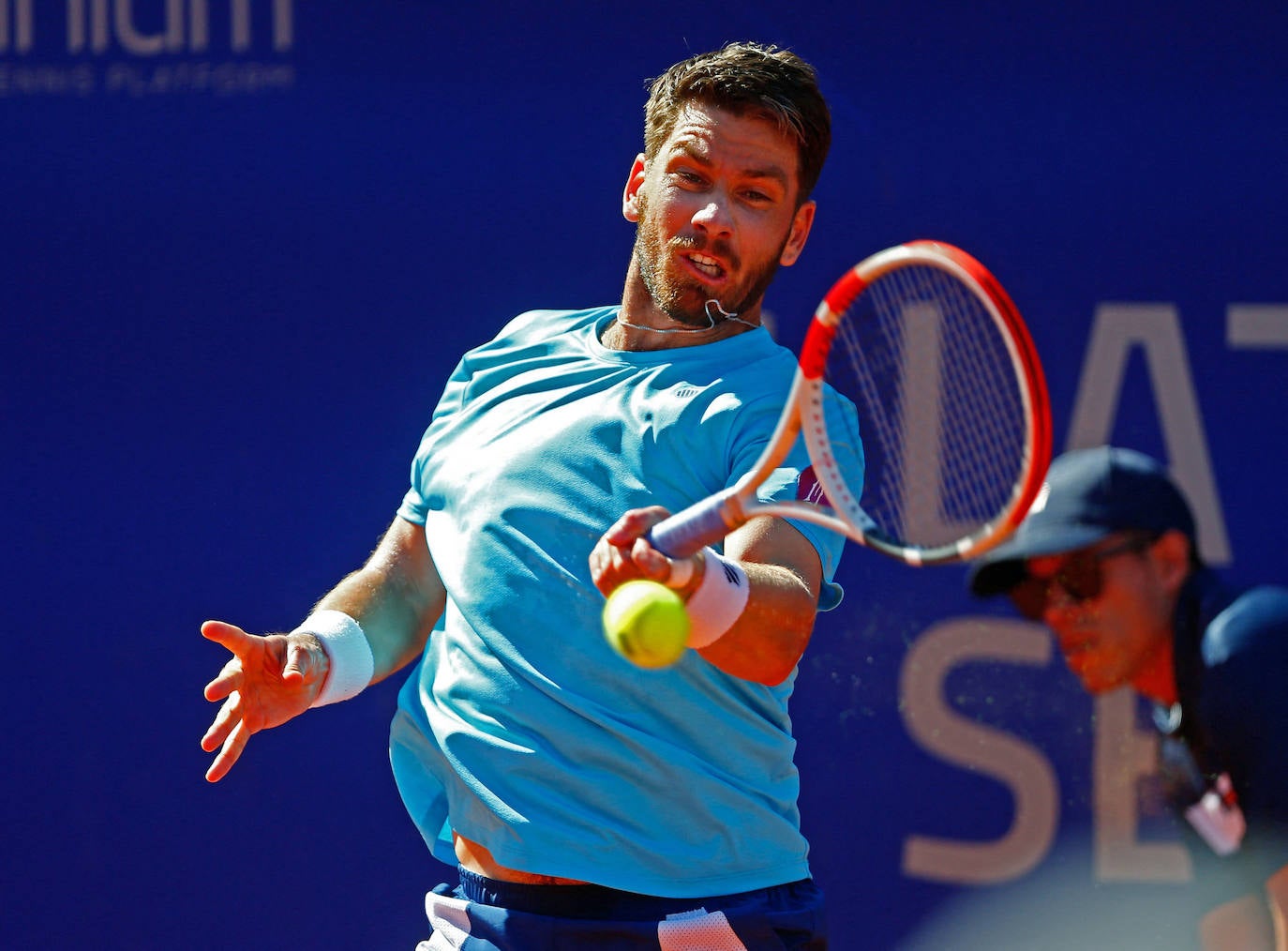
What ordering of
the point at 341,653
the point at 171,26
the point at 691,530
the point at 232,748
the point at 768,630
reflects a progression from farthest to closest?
1. the point at 171,26
2. the point at 341,653
3. the point at 232,748
4. the point at 768,630
5. the point at 691,530

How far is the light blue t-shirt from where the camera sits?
208cm

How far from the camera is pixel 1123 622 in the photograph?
2139mm

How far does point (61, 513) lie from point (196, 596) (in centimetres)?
33

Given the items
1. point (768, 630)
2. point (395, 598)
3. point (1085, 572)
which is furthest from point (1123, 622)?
point (395, 598)

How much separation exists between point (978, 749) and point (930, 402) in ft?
2.19

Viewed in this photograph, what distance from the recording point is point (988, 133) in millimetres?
3254

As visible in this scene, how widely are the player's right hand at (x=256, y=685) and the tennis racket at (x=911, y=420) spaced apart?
63cm

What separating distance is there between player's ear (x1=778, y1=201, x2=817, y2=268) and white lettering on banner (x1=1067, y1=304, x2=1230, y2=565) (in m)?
1.06

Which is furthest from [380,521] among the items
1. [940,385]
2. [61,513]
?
[940,385]

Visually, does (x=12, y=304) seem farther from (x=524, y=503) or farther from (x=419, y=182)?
(x=524, y=503)

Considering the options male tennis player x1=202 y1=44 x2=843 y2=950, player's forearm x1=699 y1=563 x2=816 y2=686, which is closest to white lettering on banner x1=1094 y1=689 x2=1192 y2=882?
male tennis player x1=202 y1=44 x2=843 y2=950

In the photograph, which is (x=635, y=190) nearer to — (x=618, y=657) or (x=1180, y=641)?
(x=618, y=657)

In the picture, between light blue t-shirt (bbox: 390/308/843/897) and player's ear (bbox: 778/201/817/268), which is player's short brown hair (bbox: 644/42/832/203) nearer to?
player's ear (bbox: 778/201/817/268)

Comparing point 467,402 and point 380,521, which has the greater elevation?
point 467,402
